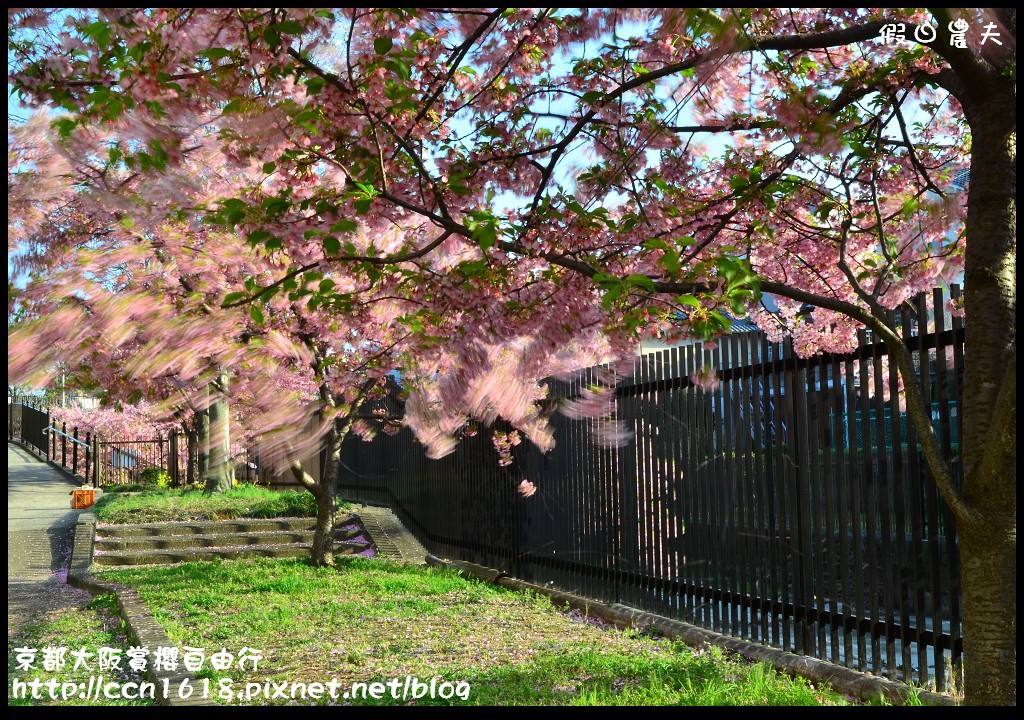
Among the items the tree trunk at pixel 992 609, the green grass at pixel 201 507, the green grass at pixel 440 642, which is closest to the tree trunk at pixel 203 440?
the green grass at pixel 201 507

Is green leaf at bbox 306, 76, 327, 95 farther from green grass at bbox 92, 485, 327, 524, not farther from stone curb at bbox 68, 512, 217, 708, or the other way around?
green grass at bbox 92, 485, 327, 524

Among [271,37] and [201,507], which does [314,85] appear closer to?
[271,37]

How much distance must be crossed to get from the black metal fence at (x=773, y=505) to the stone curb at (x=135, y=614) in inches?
162

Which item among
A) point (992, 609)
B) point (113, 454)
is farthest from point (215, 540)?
point (113, 454)

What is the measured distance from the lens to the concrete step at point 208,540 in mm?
12938

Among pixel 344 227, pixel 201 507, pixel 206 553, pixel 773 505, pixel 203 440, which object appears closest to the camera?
pixel 344 227

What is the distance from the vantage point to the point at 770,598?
6.59m

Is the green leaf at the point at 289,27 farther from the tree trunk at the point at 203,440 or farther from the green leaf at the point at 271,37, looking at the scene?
the tree trunk at the point at 203,440

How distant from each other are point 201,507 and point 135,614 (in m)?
6.81

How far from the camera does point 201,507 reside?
14.6m

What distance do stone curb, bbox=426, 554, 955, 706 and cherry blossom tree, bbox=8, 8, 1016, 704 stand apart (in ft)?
3.94

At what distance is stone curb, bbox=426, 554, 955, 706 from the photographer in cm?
507

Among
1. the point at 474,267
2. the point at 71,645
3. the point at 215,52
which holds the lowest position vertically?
the point at 71,645
